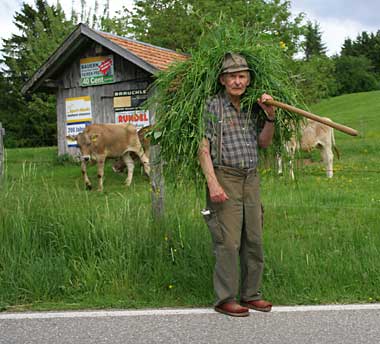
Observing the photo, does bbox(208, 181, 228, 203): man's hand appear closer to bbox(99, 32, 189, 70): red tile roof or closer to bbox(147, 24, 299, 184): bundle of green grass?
bbox(147, 24, 299, 184): bundle of green grass

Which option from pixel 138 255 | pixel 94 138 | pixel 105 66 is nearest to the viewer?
pixel 138 255

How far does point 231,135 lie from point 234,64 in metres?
0.59

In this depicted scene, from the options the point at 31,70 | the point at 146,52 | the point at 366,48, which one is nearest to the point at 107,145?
the point at 146,52

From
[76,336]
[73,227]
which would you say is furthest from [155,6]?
[76,336]

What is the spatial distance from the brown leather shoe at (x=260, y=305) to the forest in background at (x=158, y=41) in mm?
1948

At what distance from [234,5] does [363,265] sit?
668 inches

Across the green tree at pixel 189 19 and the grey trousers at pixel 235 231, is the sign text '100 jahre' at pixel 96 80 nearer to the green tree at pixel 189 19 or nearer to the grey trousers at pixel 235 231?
the green tree at pixel 189 19

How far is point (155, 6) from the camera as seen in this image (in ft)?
77.7

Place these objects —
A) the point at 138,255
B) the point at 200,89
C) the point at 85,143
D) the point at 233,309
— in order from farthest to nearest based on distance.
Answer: the point at 85,143 < the point at 138,255 < the point at 200,89 < the point at 233,309

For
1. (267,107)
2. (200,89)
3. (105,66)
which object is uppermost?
(105,66)

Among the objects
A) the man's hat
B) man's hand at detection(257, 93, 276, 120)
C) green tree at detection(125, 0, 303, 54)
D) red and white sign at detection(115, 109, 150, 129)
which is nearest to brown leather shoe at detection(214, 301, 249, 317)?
man's hand at detection(257, 93, 276, 120)

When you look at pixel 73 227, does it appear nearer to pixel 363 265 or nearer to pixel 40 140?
pixel 363 265

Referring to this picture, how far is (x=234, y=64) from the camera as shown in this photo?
4.55 meters

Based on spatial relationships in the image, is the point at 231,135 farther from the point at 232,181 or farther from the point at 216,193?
the point at 216,193
